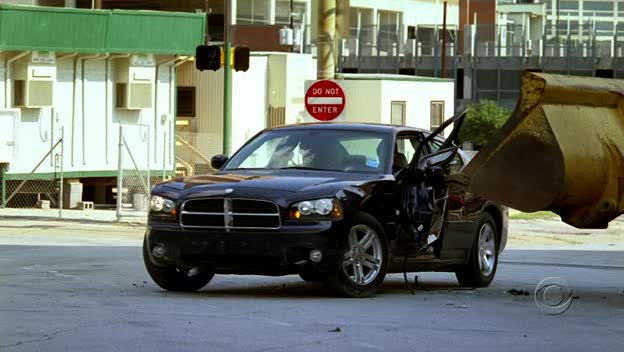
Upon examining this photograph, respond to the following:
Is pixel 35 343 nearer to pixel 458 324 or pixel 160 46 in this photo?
pixel 458 324

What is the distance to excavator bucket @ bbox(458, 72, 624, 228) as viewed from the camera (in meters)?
13.8

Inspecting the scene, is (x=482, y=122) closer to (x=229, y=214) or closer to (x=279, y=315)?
(x=229, y=214)

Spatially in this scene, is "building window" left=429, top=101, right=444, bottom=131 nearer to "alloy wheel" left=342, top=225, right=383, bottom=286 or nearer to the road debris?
the road debris

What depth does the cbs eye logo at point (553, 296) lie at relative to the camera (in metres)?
13.7

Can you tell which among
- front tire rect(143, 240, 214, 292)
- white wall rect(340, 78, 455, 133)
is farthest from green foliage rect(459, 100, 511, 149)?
front tire rect(143, 240, 214, 292)

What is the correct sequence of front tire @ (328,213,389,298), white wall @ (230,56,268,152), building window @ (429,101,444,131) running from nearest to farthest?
front tire @ (328,213,389,298) < white wall @ (230,56,268,152) < building window @ (429,101,444,131)

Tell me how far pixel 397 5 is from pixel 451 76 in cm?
787

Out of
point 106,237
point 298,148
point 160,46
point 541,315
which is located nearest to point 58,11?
point 160,46

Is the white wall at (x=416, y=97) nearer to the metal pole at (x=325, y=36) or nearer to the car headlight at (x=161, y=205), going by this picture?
the metal pole at (x=325, y=36)

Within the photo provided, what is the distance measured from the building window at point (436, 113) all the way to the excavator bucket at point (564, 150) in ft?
113


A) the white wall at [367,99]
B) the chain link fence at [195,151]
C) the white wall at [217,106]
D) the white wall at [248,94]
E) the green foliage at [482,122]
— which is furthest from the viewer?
the green foliage at [482,122]

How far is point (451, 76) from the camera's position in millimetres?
94562

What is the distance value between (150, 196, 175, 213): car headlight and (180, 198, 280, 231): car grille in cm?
13

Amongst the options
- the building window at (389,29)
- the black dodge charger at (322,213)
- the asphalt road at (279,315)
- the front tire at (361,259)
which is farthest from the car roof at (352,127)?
the building window at (389,29)
